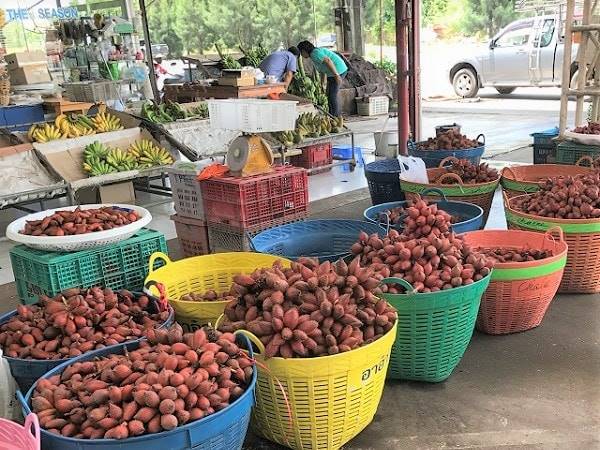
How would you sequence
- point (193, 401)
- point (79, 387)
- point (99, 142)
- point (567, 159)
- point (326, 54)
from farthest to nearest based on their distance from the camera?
point (326, 54) → point (99, 142) → point (567, 159) → point (79, 387) → point (193, 401)

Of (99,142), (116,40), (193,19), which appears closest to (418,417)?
(99,142)

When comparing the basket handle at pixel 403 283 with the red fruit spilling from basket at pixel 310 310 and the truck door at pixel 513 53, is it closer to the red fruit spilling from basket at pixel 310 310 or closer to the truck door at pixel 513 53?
the red fruit spilling from basket at pixel 310 310

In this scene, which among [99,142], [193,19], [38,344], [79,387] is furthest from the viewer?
[193,19]

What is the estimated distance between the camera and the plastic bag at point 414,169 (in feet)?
13.6

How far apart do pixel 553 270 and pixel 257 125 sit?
185cm

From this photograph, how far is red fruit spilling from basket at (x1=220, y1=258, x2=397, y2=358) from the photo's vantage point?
2.07m

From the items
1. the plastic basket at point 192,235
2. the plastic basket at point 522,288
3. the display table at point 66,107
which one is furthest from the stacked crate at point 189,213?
the display table at point 66,107

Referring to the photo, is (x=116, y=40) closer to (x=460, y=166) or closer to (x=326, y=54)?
(x=326, y=54)

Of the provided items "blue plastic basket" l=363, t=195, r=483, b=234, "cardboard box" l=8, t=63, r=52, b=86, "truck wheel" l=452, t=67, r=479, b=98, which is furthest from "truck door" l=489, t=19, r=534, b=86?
"blue plastic basket" l=363, t=195, r=483, b=234

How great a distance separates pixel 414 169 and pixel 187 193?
1.54 m

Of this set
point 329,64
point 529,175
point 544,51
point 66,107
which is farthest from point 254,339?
point 544,51

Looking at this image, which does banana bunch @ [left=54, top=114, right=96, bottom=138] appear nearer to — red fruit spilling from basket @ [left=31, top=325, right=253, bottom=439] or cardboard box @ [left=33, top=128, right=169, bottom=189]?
cardboard box @ [left=33, top=128, right=169, bottom=189]

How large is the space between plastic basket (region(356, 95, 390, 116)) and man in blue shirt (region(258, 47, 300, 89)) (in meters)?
3.22

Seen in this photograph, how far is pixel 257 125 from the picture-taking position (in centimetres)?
372
